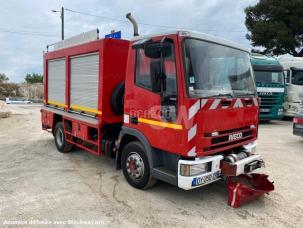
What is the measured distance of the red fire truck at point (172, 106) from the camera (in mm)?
4199

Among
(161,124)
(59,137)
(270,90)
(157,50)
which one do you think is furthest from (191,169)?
(270,90)

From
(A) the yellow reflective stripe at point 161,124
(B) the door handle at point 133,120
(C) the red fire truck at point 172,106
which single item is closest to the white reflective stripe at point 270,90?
(C) the red fire truck at point 172,106

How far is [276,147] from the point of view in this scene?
8625 mm

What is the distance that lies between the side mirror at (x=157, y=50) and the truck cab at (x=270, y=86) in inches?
391

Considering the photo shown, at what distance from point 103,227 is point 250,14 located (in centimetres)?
3061

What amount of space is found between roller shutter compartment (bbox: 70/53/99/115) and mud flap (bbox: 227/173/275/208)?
111 inches

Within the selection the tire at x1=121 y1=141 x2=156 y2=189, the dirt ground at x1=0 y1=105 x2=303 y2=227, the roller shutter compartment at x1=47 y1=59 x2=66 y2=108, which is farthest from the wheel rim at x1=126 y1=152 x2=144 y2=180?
the roller shutter compartment at x1=47 y1=59 x2=66 y2=108

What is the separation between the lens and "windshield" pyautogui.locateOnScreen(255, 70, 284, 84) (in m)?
13.3

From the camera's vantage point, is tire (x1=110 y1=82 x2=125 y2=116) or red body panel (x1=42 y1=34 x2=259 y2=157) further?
tire (x1=110 y1=82 x2=125 y2=116)

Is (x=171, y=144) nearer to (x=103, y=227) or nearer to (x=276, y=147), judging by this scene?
(x=103, y=227)

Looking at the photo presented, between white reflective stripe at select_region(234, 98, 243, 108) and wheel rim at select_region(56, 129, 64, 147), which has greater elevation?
white reflective stripe at select_region(234, 98, 243, 108)

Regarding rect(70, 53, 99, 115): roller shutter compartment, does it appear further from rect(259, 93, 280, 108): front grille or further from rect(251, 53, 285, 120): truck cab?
rect(259, 93, 280, 108): front grille

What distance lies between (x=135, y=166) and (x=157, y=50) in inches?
77.6

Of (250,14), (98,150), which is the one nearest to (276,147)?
(98,150)
